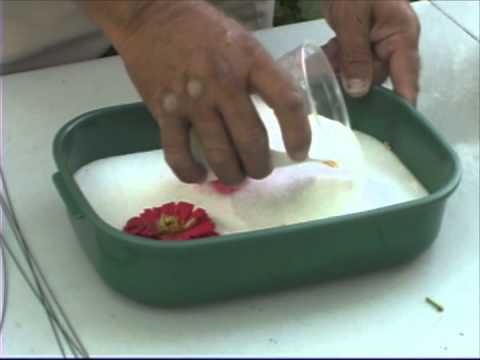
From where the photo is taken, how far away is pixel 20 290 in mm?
609

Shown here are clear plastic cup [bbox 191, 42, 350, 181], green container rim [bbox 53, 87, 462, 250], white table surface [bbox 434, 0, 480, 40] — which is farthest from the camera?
white table surface [bbox 434, 0, 480, 40]

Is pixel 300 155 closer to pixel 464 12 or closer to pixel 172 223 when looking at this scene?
pixel 172 223

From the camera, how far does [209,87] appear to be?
55 centimetres

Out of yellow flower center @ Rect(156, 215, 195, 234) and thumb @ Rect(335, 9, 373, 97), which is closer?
yellow flower center @ Rect(156, 215, 195, 234)

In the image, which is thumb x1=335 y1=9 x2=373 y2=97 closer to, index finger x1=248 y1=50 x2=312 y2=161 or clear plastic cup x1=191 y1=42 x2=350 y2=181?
clear plastic cup x1=191 y1=42 x2=350 y2=181

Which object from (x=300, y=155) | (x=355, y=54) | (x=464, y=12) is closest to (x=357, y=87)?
(x=355, y=54)

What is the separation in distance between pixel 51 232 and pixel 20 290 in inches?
2.4

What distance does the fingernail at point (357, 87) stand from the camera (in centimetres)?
72

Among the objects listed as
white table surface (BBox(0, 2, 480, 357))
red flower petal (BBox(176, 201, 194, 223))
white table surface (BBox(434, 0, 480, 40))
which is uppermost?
red flower petal (BBox(176, 201, 194, 223))

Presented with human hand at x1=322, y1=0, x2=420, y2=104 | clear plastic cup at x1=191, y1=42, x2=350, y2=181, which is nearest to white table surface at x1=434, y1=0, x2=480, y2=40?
human hand at x1=322, y1=0, x2=420, y2=104

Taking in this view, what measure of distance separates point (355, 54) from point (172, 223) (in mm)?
227

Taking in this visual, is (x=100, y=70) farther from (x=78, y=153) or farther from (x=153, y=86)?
(x=153, y=86)

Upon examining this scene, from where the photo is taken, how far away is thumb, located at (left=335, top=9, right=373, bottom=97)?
72cm

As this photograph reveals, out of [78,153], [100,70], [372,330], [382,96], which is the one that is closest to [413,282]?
[372,330]
